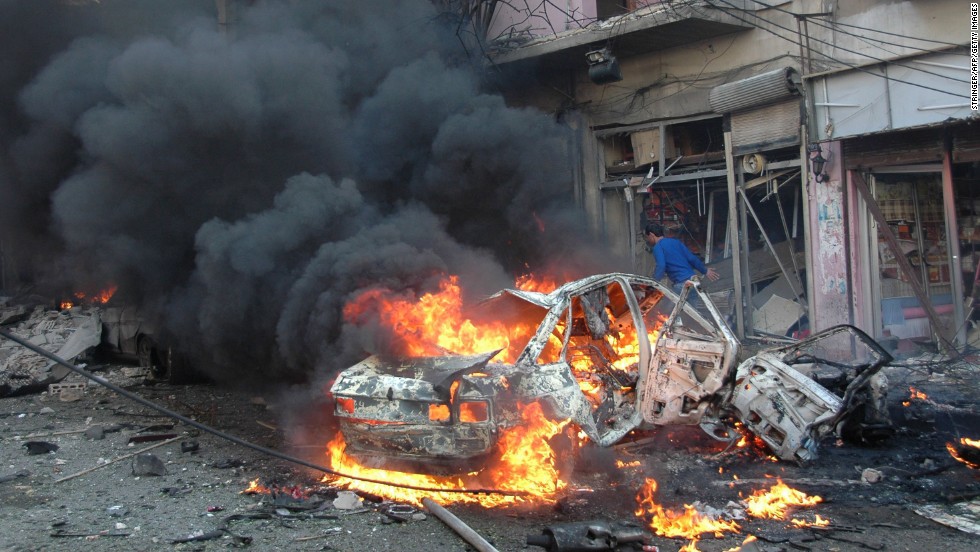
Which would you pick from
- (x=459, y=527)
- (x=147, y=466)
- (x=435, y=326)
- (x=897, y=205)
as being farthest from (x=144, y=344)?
(x=897, y=205)

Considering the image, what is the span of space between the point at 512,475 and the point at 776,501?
1911 millimetres

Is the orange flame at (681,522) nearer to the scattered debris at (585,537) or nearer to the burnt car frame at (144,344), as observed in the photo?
the scattered debris at (585,537)

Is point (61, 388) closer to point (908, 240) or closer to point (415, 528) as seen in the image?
point (415, 528)

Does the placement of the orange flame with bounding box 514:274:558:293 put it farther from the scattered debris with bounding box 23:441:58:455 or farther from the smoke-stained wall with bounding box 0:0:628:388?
the scattered debris with bounding box 23:441:58:455

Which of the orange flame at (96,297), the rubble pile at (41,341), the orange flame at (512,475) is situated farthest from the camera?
the orange flame at (96,297)

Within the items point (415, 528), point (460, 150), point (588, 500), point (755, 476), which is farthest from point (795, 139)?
point (415, 528)

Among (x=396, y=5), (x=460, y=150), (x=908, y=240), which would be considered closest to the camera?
(x=908, y=240)

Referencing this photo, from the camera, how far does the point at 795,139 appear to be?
36.7 feet

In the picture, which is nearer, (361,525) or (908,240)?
(361,525)

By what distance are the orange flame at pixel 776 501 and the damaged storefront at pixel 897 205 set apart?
5831 millimetres

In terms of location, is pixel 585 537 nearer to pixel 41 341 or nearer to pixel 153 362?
pixel 153 362

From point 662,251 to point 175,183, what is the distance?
21.9ft

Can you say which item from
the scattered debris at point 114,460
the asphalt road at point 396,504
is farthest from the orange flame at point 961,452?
the scattered debris at point 114,460

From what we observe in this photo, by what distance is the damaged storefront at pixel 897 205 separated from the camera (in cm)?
973
